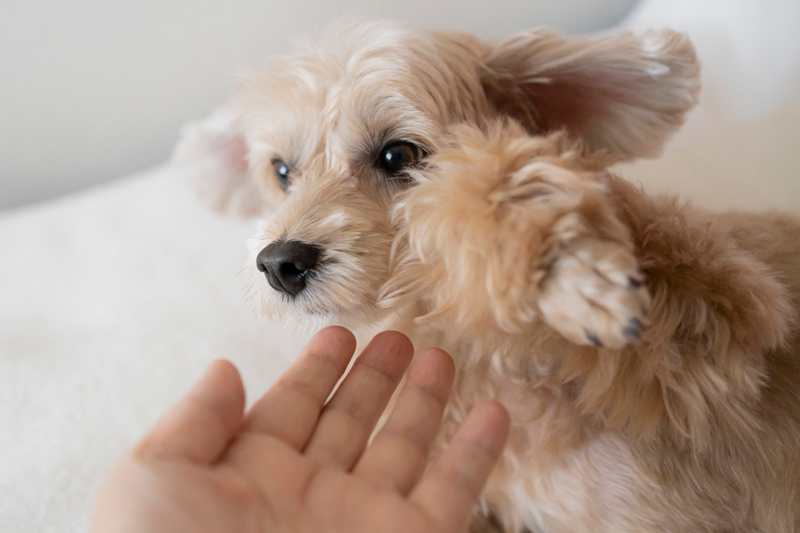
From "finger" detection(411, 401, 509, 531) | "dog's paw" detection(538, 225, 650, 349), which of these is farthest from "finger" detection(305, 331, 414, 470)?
"dog's paw" detection(538, 225, 650, 349)

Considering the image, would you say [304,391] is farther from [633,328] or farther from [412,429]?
[633,328]

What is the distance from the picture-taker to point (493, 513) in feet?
3.24

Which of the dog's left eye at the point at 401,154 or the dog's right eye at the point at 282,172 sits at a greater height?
the dog's left eye at the point at 401,154

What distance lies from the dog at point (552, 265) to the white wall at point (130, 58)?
2.91 feet

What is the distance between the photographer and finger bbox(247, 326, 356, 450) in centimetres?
67

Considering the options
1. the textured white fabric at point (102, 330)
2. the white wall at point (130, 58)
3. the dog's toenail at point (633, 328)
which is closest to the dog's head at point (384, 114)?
the dog's toenail at point (633, 328)

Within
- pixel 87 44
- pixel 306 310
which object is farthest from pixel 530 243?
pixel 87 44

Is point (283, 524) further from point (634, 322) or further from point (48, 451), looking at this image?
point (48, 451)

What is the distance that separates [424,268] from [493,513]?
0.58 metres

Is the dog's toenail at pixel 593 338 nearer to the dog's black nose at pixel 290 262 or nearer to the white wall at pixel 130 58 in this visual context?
the dog's black nose at pixel 290 262

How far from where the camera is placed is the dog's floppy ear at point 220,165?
1394mm

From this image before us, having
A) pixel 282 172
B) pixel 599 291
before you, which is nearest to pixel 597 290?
pixel 599 291

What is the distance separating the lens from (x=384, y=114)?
0.91m

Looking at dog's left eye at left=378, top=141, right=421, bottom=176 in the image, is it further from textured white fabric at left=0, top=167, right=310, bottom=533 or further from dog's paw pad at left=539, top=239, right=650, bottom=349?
textured white fabric at left=0, top=167, right=310, bottom=533
